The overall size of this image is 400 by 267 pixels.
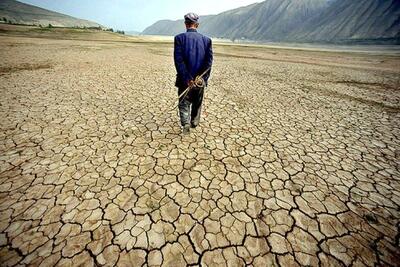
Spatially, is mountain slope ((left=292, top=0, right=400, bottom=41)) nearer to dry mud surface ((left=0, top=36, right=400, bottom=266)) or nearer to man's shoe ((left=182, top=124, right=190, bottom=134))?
dry mud surface ((left=0, top=36, right=400, bottom=266))

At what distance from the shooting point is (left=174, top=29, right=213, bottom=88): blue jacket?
339 centimetres

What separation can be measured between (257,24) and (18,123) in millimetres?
205425

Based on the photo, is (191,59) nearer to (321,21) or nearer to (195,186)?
(195,186)

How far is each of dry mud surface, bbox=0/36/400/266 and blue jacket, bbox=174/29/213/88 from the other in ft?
4.32

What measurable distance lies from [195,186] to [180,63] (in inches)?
85.6

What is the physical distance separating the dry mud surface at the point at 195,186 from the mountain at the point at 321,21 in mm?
107043

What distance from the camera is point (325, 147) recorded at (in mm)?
3975

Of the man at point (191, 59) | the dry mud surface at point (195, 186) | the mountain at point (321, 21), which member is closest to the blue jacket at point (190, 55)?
the man at point (191, 59)

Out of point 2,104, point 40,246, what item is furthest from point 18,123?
point 40,246

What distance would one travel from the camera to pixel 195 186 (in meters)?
2.83

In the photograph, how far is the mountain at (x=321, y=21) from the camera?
9012 cm

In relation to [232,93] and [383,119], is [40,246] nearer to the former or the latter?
[232,93]

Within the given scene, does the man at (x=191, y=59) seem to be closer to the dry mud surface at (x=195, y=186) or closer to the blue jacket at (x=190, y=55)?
the blue jacket at (x=190, y=55)

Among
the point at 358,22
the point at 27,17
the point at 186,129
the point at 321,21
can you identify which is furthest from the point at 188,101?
the point at 27,17
